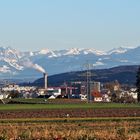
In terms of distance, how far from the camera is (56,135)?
24469 mm

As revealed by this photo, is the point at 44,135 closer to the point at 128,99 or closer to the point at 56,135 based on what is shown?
the point at 56,135

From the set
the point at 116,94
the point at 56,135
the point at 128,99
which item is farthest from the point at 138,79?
the point at 56,135

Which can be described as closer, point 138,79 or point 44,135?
point 44,135

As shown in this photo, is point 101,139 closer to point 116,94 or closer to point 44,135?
point 44,135

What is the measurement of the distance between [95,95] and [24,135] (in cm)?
17389

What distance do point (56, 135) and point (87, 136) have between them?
153 cm

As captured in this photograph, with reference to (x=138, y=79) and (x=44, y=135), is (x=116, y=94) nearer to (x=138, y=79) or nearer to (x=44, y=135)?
(x=138, y=79)

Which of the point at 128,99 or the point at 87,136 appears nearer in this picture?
the point at 87,136

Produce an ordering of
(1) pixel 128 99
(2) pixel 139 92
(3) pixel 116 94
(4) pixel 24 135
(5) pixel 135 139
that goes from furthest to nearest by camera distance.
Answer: (3) pixel 116 94, (1) pixel 128 99, (2) pixel 139 92, (4) pixel 24 135, (5) pixel 135 139

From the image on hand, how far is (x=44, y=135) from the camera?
2450 cm

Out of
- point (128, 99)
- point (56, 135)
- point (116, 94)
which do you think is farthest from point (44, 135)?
point (116, 94)

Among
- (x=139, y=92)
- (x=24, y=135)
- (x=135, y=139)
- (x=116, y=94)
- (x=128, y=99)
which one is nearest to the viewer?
(x=135, y=139)

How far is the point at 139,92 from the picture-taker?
12738 cm

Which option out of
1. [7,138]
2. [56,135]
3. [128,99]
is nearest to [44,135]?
[56,135]
